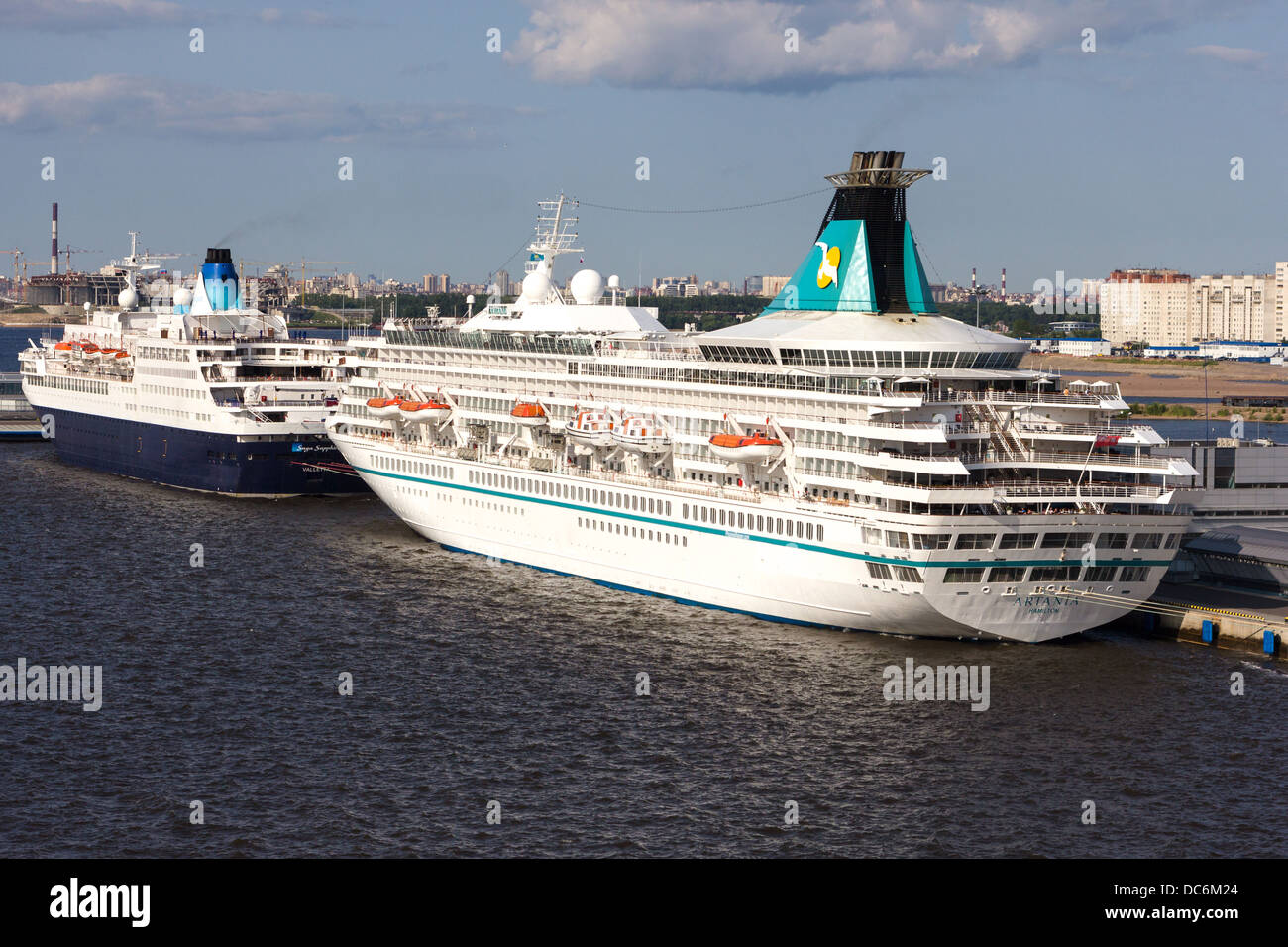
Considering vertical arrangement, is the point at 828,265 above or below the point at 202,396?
above

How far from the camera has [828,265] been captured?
166ft

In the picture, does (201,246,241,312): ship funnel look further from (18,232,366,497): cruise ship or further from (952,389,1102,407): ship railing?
(952,389,1102,407): ship railing

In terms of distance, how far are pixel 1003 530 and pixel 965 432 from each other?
12.6ft

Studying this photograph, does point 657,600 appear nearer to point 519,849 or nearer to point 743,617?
point 743,617

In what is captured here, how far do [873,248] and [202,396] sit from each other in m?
43.3

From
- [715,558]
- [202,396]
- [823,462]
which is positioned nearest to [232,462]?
[202,396]

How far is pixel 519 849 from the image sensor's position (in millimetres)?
28578

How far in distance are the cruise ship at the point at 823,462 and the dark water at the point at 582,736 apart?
1603 millimetres

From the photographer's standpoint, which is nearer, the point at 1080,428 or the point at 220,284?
the point at 1080,428

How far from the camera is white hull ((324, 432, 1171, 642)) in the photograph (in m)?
41.3

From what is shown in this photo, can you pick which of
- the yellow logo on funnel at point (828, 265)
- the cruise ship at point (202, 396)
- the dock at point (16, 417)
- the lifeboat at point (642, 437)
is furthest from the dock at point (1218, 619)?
the dock at point (16, 417)

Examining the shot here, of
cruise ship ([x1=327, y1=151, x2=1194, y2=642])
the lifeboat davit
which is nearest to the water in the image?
cruise ship ([x1=327, y1=151, x2=1194, y2=642])

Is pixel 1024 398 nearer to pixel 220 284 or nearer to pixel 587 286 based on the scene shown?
pixel 587 286
